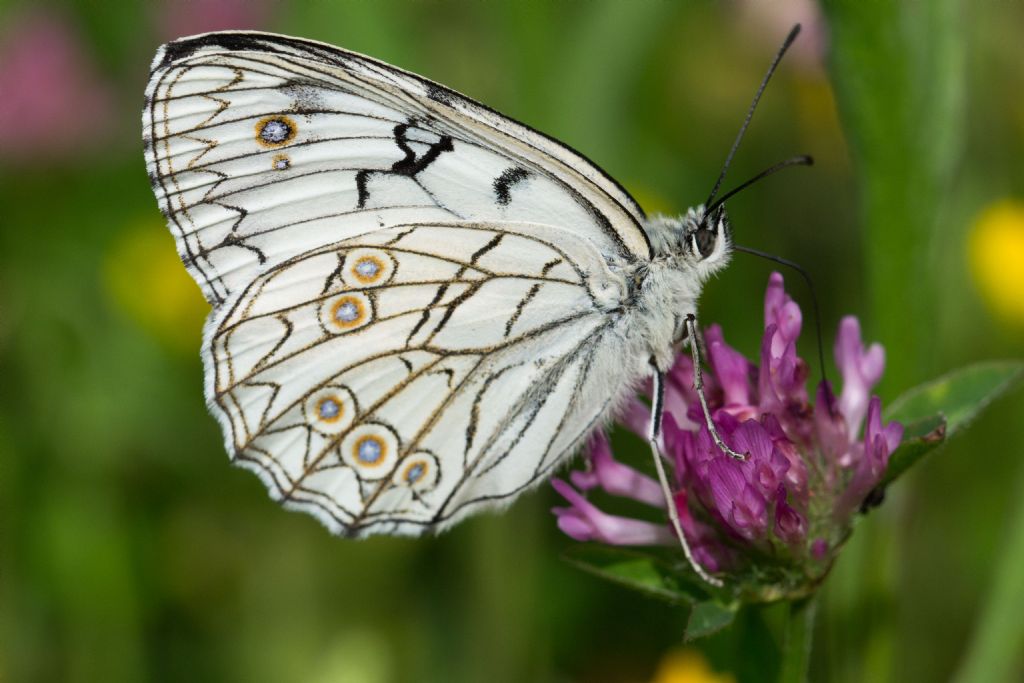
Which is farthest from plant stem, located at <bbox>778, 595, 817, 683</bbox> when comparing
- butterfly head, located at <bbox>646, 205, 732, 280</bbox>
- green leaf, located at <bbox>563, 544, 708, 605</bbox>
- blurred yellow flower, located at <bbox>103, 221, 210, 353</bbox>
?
blurred yellow flower, located at <bbox>103, 221, 210, 353</bbox>

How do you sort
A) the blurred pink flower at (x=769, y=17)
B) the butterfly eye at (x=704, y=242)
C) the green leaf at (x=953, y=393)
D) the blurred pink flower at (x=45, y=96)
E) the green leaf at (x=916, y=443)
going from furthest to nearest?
the blurred pink flower at (x=769, y=17) → the blurred pink flower at (x=45, y=96) → the butterfly eye at (x=704, y=242) → the green leaf at (x=953, y=393) → the green leaf at (x=916, y=443)

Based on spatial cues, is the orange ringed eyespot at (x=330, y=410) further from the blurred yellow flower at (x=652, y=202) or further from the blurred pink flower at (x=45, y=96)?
the blurred pink flower at (x=45, y=96)

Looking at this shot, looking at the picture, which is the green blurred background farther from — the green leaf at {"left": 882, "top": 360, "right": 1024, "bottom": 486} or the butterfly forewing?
the butterfly forewing

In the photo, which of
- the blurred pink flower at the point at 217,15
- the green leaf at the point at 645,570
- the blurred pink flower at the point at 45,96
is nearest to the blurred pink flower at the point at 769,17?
the blurred pink flower at the point at 217,15

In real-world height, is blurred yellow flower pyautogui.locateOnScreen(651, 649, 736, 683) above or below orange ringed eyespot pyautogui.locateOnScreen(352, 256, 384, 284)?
below

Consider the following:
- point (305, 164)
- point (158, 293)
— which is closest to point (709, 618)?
point (305, 164)

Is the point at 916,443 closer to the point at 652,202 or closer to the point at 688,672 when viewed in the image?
the point at 688,672
